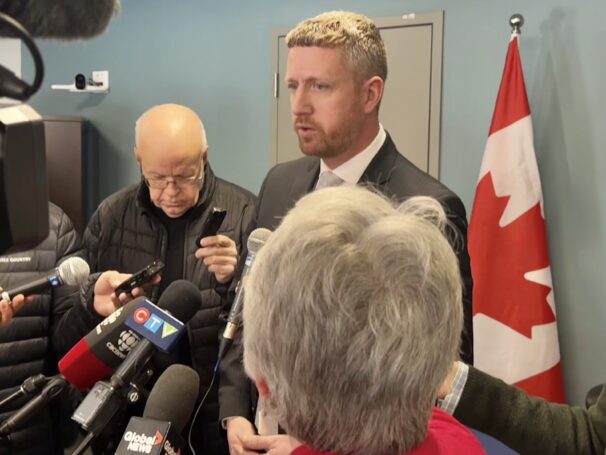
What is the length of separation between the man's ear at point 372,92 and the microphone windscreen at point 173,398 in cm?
76

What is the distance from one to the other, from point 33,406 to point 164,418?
28 cm

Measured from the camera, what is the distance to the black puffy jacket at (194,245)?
1.84 m

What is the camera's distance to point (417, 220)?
793 millimetres

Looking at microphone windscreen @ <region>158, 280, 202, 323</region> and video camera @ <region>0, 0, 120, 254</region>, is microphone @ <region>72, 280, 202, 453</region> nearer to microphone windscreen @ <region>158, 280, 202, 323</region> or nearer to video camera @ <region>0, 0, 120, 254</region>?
microphone windscreen @ <region>158, 280, 202, 323</region>

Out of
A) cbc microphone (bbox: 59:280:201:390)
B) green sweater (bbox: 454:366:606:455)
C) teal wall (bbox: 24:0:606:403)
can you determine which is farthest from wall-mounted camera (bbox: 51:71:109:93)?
green sweater (bbox: 454:366:606:455)

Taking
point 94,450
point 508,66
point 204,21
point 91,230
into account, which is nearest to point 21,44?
point 94,450

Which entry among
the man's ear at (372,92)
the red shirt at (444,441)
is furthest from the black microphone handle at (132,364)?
the man's ear at (372,92)

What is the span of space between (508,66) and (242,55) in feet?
4.29

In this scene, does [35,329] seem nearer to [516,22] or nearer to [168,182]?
[168,182]

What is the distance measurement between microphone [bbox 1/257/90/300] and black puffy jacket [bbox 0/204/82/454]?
45 cm

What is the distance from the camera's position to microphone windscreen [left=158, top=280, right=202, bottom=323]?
1.32 meters

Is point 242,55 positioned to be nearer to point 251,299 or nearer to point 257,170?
point 257,170

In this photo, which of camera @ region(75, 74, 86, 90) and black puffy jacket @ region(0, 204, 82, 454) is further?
camera @ region(75, 74, 86, 90)

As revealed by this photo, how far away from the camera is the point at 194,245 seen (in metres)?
1.92
